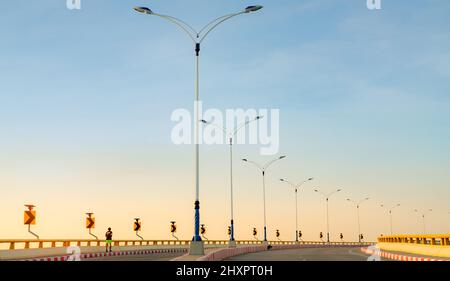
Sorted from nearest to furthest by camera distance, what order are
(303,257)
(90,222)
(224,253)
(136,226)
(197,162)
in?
1. (197,162)
2. (224,253)
3. (303,257)
4. (90,222)
5. (136,226)

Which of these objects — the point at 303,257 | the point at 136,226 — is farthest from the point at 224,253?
the point at 136,226

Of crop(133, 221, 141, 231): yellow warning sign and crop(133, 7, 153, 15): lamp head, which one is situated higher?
crop(133, 7, 153, 15): lamp head

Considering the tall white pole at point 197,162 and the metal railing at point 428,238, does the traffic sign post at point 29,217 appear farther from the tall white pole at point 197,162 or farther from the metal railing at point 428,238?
the metal railing at point 428,238

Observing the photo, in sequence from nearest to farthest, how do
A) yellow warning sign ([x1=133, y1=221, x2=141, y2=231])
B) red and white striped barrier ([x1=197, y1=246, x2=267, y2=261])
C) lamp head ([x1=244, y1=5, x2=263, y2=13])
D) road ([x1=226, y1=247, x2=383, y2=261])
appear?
1. red and white striped barrier ([x1=197, y1=246, x2=267, y2=261])
2. lamp head ([x1=244, y1=5, x2=263, y2=13])
3. road ([x1=226, y1=247, x2=383, y2=261])
4. yellow warning sign ([x1=133, y1=221, x2=141, y2=231])

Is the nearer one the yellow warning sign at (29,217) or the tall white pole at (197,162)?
the tall white pole at (197,162)

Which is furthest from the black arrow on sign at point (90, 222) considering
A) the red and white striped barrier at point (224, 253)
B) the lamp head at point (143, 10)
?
the lamp head at point (143, 10)

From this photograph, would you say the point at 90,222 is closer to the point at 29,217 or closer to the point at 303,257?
the point at 29,217

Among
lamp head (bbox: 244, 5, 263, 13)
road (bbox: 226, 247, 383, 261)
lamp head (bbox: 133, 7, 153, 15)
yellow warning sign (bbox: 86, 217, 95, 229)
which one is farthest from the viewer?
yellow warning sign (bbox: 86, 217, 95, 229)

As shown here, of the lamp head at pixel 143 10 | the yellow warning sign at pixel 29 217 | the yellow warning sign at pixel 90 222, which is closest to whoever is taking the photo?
the lamp head at pixel 143 10

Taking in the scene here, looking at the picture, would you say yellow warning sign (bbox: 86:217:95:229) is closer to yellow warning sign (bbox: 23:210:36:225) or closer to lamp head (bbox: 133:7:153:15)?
yellow warning sign (bbox: 23:210:36:225)

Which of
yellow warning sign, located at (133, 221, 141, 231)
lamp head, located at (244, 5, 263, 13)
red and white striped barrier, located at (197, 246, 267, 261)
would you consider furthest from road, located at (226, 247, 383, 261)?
yellow warning sign, located at (133, 221, 141, 231)

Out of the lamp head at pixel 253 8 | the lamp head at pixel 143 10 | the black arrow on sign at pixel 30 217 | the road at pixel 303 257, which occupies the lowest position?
the road at pixel 303 257
